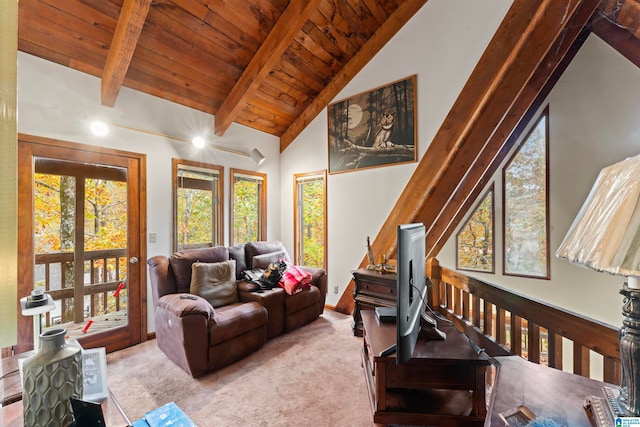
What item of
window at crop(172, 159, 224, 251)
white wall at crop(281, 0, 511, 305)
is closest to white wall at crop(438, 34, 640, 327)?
white wall at crop(281, 0, 511, 305)

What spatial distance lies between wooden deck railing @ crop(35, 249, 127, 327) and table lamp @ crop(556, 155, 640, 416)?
11.2 feet

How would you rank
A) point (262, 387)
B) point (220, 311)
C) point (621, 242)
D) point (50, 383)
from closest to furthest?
point (621, 242), point (50, 383), point (262, 387), point (220, 311)

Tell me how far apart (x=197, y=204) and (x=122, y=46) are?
1.73 meters

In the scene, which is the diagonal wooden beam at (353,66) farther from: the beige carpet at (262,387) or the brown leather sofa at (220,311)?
the beige carpet at (262,387)

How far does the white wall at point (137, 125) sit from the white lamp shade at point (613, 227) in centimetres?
335

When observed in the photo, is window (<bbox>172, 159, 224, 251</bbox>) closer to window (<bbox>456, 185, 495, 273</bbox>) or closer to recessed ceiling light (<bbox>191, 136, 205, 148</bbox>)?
recessed ceiling light (<bbox>191, 136, 205, 148</bbox>)

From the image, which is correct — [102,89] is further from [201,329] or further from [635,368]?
[635,368]

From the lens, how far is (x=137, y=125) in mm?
2750

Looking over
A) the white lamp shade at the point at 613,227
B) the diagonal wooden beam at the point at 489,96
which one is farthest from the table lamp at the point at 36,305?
the diagonal wooden beam at the point at 489,96

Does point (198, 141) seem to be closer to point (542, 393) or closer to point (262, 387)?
point (262, 387)

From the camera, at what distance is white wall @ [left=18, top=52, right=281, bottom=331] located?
7.02ft

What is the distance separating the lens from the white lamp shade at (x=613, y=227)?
24.5 inches

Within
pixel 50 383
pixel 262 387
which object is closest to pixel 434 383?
pixel 262 387

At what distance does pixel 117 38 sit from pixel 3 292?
8.96 ft
